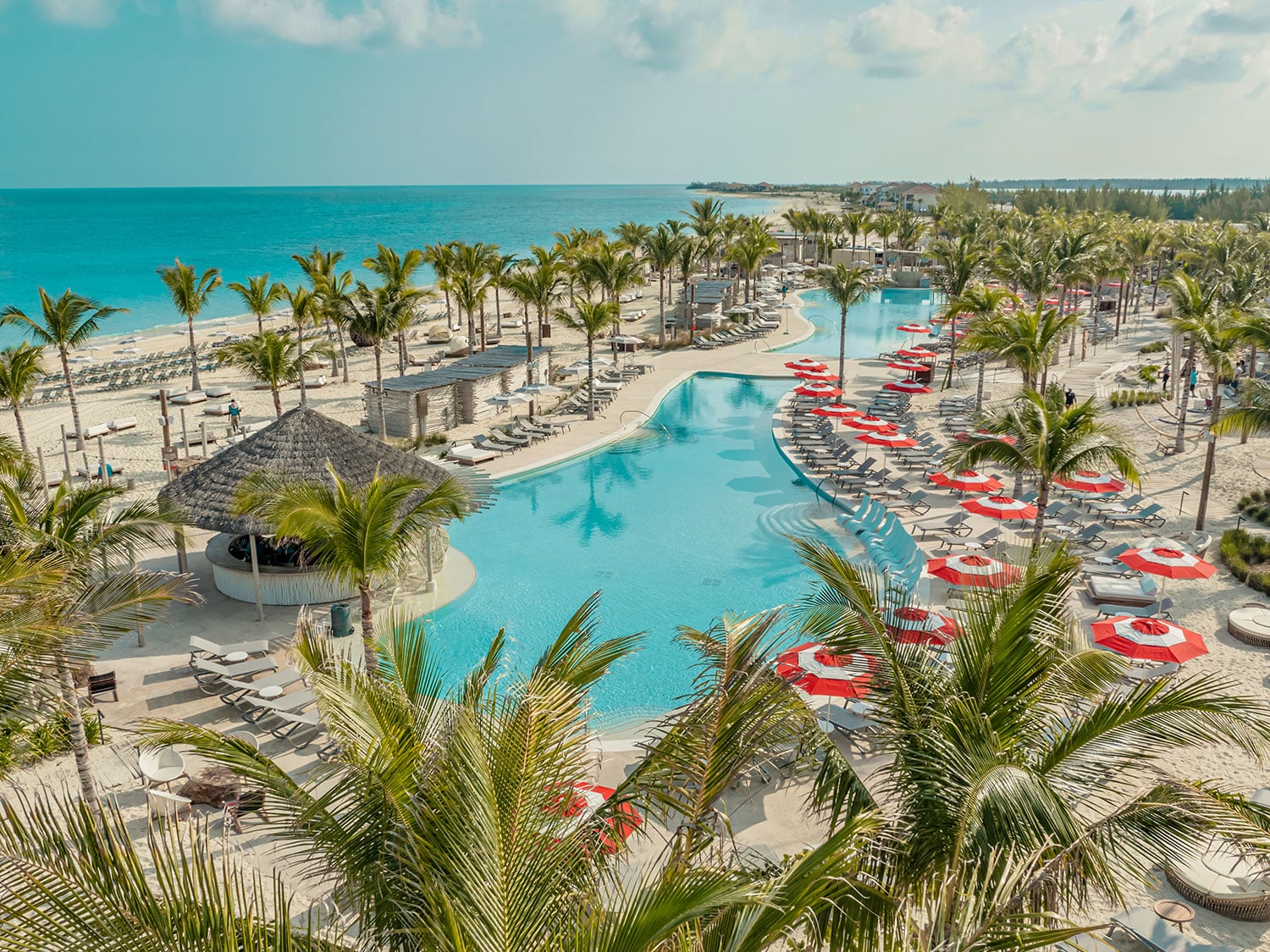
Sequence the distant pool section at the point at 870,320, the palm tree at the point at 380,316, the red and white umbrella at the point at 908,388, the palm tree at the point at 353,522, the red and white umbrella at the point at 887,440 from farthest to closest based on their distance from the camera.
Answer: the distant pool section at the point at 870,320, the red and white umbrella at the point at 908,388, the palm tree at the point at 380,316, the red and white umbrella at the point at 887,440, the palm tree at the point at 353,522

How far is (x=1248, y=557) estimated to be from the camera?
16.9 m

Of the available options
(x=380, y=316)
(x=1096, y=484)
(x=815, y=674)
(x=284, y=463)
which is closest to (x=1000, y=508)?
(x=1096, y=484)

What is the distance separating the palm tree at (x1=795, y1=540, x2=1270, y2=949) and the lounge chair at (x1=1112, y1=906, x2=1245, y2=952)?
7.10ft

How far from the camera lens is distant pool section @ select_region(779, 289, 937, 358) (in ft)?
139

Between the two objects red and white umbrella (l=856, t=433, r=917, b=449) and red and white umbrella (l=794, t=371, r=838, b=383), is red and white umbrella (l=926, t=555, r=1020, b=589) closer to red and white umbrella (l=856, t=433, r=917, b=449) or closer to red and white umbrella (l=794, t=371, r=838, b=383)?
red and white umbrella (l=856, t=433, r=917, b=449)

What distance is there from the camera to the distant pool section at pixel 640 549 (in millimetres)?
15000

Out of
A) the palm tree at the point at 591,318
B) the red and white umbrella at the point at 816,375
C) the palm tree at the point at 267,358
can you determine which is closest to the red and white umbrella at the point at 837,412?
the red and white umbrella at the point at 816,375

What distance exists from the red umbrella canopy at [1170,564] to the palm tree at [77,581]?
14.0 meters

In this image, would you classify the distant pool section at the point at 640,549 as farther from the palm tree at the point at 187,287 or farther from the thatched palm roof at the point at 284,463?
the palm tree at the point at 187,287

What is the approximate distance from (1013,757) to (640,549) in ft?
43.4

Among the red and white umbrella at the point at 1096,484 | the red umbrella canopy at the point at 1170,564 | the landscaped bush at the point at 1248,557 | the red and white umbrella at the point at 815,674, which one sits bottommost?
the landscaped bush at the point at 1248,557

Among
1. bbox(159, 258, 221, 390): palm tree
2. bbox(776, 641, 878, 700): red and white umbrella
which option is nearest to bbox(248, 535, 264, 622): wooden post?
bbox(776, 641, 878, 700): red and white umbrella

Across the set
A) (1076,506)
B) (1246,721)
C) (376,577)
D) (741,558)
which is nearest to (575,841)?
(1246,721)

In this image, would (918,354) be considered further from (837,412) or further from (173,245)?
(173,245)
